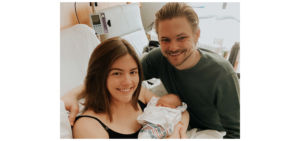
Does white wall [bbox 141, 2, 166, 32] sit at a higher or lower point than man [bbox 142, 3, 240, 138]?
higher

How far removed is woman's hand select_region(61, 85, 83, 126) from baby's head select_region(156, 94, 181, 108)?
0.37 meters

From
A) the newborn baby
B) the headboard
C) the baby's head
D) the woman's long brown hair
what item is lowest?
the newborn baby

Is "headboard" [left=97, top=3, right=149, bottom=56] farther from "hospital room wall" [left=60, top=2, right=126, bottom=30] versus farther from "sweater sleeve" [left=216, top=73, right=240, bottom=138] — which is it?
"sweater sleeve" [left=216, top=73, right=240, bottom=138]

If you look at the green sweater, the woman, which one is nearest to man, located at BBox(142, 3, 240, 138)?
the green sweater

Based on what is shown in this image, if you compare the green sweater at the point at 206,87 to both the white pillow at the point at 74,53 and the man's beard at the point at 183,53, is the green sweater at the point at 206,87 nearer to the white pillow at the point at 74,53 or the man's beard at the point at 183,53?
the man's beard at the point at 183,53

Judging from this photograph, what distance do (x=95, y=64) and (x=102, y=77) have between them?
6cm

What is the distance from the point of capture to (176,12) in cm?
61

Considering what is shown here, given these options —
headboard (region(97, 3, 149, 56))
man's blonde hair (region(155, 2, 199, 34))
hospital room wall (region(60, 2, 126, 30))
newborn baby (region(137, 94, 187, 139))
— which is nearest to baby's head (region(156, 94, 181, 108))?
newborn baby (region(137, 94, 187, 139))

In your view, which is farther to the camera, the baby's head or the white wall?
the baby's head

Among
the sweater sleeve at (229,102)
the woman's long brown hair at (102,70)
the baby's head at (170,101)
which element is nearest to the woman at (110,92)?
the woman's long brown hair at (102,70)

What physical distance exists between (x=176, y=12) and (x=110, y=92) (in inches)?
16.7

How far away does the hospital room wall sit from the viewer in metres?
0.64
